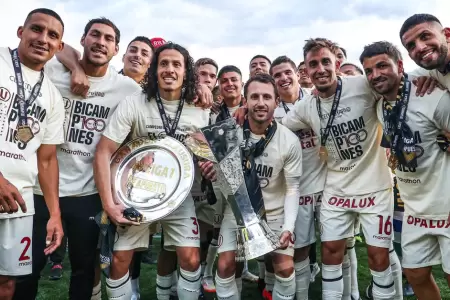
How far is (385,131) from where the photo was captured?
128 inches

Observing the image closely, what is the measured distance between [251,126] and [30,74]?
1.87m

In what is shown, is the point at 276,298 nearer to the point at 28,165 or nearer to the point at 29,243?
the point at 29,243

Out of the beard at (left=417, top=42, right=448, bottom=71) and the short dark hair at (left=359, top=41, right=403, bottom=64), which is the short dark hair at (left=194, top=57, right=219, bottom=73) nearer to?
the short dark hair at (left=359, top=41, right=403, bottom=64)

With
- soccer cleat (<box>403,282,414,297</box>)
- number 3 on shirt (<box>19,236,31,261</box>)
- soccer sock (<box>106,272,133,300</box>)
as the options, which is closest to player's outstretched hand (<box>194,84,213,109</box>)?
soccer sock (<box>106,272,133,300</box>)

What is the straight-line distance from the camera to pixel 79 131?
3418 mm

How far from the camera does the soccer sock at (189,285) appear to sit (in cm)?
328

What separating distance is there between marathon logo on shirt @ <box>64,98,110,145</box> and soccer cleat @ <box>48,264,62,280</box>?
101 inches

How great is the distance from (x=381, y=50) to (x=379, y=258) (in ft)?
5.73

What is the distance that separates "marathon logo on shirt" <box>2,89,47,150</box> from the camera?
273cm

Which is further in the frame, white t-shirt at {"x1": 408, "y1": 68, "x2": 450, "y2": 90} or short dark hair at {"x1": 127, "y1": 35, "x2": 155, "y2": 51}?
short dark hair at {"x1": 127, "y1": 35, "x2": 155, "y2": 51}

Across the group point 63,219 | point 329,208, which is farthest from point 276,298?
point 63,219

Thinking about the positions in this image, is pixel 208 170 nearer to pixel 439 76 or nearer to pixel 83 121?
pixel 83 121

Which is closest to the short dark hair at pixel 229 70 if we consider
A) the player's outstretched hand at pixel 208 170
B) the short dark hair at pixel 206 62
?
the short dark hair at pixel 206 62

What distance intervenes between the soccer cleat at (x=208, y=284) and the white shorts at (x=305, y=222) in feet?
4.72
